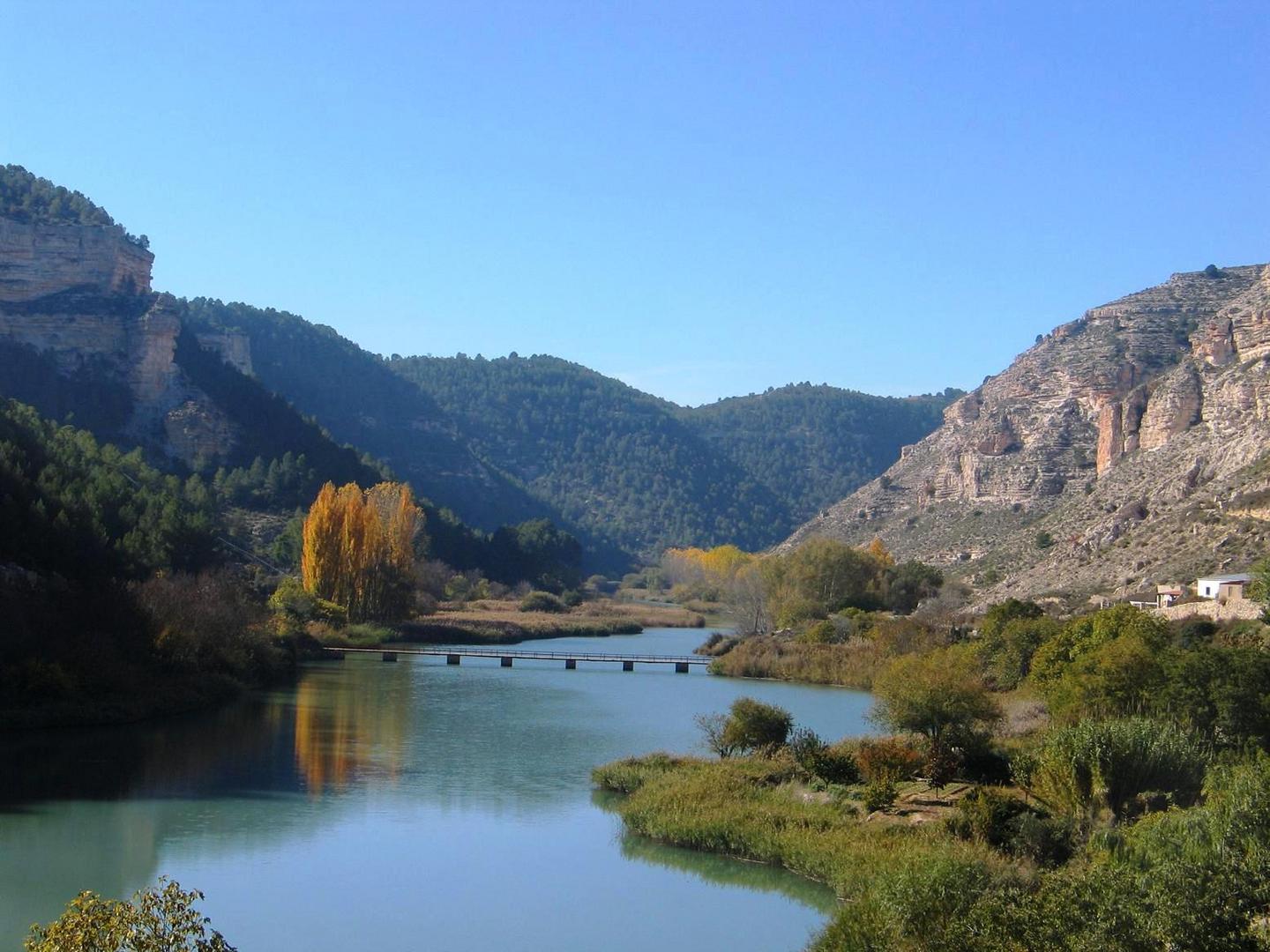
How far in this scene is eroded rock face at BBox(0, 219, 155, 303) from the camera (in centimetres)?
9619

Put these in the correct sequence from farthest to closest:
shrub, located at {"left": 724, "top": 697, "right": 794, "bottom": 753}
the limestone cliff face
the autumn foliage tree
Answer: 1. the limestone cliff face
2. the autumn foliage tree
3. shrub, located at {"left": 724, "top": 697, "right": 794, "bottom": 753}

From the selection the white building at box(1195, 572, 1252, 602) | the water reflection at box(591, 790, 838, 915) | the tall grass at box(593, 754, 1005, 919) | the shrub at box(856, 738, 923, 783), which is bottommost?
the water reflection at box(591, 790, 838, 915)

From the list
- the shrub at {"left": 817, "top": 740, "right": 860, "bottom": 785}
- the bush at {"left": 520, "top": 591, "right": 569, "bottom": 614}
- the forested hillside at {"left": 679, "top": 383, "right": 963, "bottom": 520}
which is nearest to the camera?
the shrub at {"left": 817, "top": 740, "right": 860, "bottom": 785}

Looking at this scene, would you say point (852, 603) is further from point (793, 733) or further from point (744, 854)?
point (744, 854)

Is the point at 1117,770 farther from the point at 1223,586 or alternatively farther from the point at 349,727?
the point at 1223,586

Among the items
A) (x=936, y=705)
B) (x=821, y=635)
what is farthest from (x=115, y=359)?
(x=936, y=705)

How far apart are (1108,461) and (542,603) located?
34538 mm

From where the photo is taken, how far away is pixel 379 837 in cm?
2398

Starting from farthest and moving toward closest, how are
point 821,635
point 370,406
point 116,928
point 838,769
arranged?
point 370,406 < point 821,635 < point 838,769 < point 116,928

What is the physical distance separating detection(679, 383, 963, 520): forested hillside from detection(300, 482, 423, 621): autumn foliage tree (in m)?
94.3

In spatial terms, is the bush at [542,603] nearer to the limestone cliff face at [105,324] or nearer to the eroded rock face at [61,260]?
the limestone cliff face at [105,324]

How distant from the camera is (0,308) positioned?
95062mm

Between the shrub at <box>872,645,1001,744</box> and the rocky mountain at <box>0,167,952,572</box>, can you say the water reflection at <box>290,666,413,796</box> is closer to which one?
the shrub at <box>872,645,1001,744</box>

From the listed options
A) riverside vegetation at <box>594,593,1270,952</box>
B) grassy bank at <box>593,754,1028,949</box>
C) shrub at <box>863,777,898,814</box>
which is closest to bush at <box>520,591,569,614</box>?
riverside vegetation at <box>594,593,1270,952</box>
